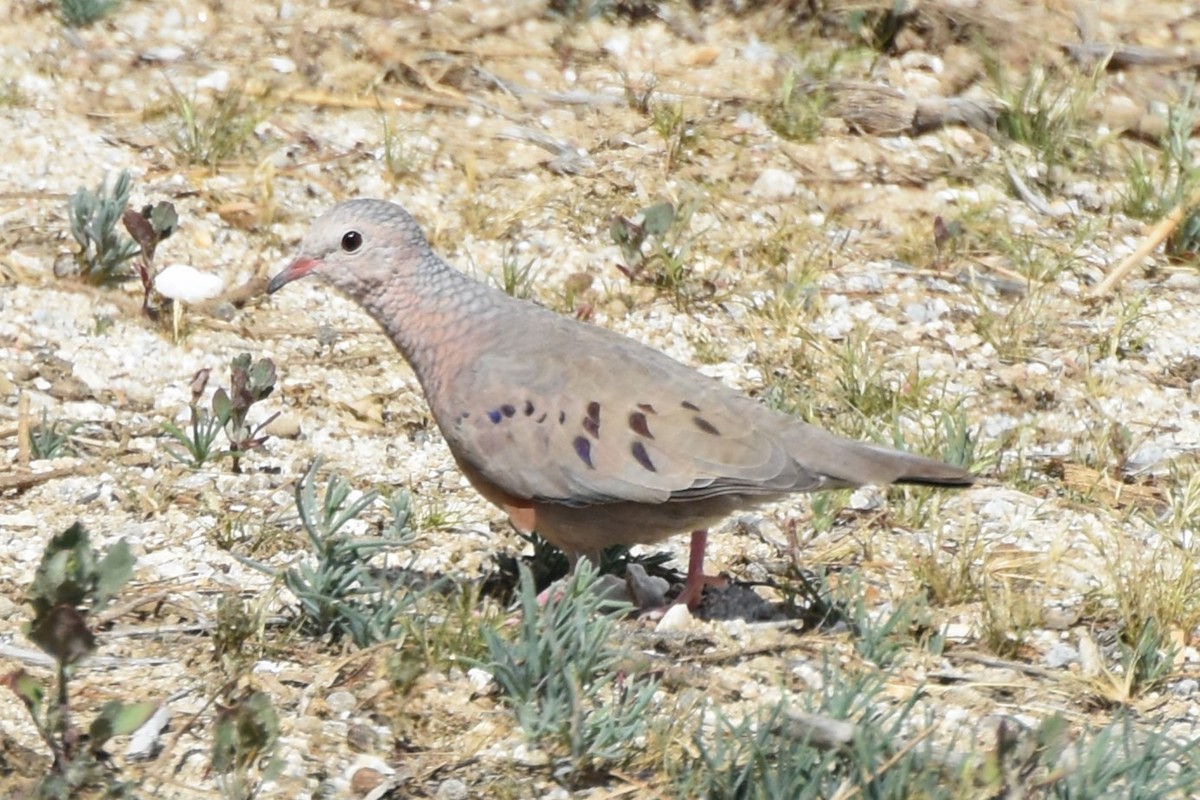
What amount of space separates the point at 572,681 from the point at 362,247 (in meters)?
1.51

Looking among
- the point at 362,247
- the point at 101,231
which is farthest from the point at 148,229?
the point at 362,247

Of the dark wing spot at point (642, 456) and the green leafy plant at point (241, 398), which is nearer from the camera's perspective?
the dark wing spot at point (642, 456)

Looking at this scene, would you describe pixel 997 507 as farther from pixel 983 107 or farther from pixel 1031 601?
pixel 983 107

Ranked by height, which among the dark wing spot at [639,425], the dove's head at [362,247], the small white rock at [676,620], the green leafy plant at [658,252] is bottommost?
the small white rock at [676,620]

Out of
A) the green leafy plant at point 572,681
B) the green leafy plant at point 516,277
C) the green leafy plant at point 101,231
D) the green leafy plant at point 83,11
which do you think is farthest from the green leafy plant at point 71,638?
the green leafy plant at point 83,11

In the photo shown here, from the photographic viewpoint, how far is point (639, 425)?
13.5 ft

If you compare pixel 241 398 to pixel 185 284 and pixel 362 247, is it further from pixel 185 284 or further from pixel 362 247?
pixel 185 284

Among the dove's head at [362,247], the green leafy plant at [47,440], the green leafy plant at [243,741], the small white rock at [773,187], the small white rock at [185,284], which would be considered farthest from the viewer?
the small white rock at [773,187]

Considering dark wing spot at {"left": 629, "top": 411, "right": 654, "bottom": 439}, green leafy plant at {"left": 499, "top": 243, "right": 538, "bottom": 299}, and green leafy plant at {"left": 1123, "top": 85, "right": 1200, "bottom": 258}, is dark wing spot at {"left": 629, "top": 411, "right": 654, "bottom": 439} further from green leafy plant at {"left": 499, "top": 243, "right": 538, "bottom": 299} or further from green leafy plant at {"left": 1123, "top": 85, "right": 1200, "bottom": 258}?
green leafy plant at {"left": 1123, "top": 85, "right": 1200, "bottom": 258}

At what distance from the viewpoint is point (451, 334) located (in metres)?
Answer: 4.43

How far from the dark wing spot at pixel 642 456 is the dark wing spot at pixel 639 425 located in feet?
0.09

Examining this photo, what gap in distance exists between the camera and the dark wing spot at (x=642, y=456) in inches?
160

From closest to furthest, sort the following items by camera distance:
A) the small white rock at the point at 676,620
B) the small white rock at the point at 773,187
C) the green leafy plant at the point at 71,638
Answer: the green leafy plant at the point at 71,638 → the small white rock at the point at 676,620 → the small white rock at the point at 773,187

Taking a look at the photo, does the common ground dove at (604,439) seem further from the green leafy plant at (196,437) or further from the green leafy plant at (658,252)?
the green leafy plant at (658,252)
